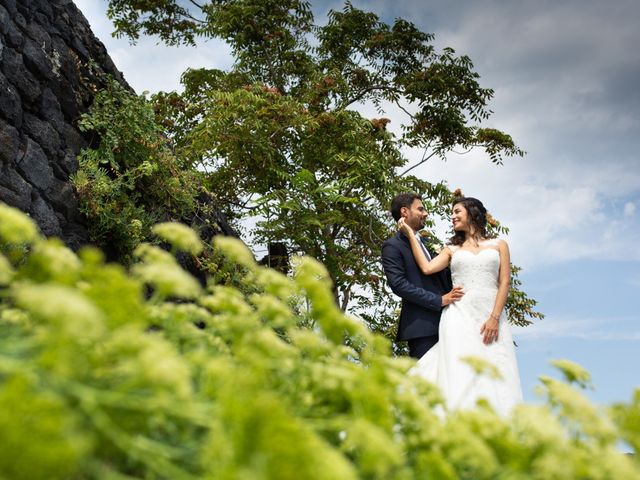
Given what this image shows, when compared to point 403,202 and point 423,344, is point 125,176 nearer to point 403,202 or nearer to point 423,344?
point 403,202

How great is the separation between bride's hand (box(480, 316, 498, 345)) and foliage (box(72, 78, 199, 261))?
3.11m

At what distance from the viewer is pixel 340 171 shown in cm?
1240

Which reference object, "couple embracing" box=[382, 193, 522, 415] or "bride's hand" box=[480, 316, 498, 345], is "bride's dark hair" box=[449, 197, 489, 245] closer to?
"couple embracing" box=[382, 193, 522, 415]

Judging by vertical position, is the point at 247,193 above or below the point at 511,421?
above

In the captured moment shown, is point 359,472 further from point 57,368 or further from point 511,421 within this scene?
point 57,368

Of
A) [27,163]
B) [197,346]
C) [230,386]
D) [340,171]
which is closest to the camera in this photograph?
[230,386]

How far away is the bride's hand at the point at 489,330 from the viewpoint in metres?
4.87

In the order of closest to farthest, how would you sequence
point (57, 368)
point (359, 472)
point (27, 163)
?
point (57, 368), point (359, 472), point (27, 163)

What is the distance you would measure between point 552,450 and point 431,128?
500 inches

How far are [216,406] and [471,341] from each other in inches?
160

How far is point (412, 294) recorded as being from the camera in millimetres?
5074

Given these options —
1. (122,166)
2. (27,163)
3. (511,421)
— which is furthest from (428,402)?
(122,166)

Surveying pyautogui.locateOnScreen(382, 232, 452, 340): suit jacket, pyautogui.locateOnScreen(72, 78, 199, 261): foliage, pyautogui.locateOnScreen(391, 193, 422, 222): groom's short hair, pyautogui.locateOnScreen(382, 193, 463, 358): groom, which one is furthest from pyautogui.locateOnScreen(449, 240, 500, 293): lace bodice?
pyautogui.locateOnScreen(72, 78, 199, 261): foliage

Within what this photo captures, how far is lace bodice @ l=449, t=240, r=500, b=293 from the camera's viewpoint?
16.5 feet
